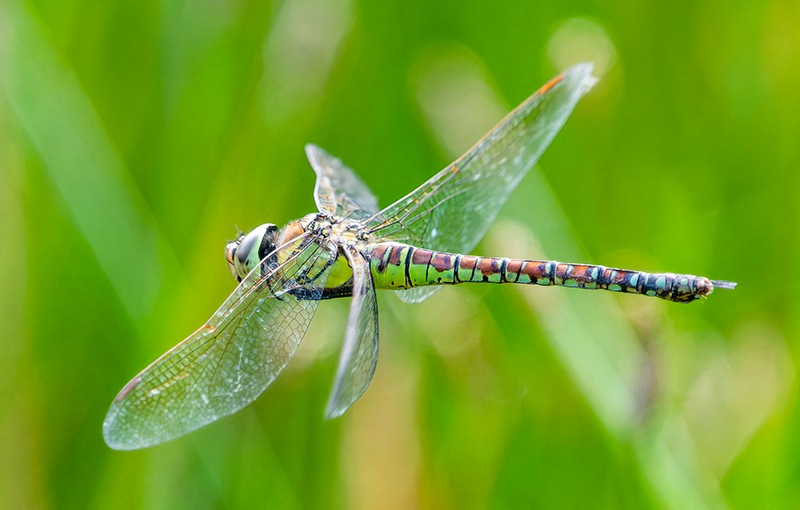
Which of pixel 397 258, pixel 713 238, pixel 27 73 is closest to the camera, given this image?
pixel 397 258

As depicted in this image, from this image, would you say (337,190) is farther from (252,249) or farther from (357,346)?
(357,346)

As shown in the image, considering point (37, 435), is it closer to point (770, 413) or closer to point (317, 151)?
point (317, 151)

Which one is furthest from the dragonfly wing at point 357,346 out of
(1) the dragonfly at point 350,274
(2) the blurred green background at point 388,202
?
(2) the blurred green background at point 388,202

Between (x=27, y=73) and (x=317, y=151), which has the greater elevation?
(x=27, y=73)

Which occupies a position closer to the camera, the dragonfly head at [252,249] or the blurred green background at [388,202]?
the dragonfly head at [252,249]

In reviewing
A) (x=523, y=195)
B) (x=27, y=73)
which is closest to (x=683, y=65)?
(x=523, y=195)

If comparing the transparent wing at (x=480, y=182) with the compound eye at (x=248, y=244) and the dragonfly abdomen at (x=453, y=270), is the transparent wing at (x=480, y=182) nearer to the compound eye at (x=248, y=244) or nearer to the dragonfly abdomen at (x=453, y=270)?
the dragonfly abdomen at (x=453, y=270)

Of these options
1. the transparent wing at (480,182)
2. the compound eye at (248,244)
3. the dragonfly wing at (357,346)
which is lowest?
the dragonfly wing at (357,346)
